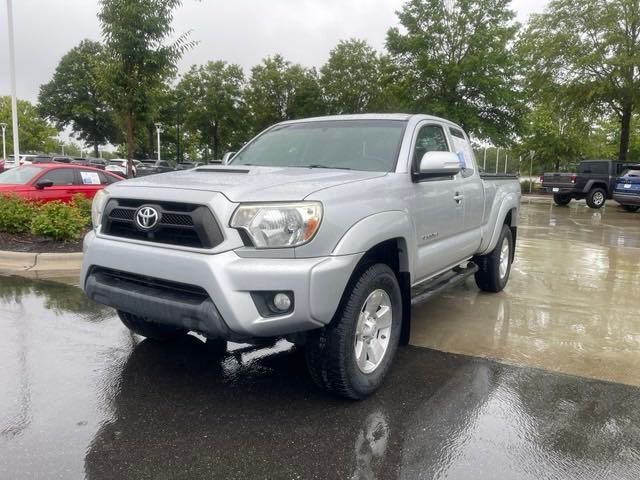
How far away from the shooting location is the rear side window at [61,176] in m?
10.9

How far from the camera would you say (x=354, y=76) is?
3328 cm

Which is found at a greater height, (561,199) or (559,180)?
(559,180)

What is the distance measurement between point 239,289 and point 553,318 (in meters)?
3.87

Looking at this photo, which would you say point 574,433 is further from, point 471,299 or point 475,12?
point 475,12

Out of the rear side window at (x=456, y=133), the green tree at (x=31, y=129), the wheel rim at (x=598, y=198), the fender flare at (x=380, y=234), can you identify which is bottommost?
the wheel rim at (x=598, y=198)

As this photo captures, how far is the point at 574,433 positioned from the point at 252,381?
2.07m

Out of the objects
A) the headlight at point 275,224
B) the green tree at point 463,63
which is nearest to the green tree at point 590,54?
the green tree at point 463,63

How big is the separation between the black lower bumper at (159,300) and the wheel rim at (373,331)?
91 centimetres

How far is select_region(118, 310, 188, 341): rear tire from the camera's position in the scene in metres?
4.32

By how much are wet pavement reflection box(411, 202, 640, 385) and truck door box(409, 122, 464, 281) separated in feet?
2.38

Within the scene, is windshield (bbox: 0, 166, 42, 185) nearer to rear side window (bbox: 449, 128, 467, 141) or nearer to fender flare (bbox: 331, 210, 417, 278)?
rear side window (bbox: 449, 128, 467, 141)

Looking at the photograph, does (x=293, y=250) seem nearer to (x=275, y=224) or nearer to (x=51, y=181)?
(x=275, y=224)

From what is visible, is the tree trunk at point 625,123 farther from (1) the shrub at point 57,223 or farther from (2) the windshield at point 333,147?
(2) the windshield at point 333,147

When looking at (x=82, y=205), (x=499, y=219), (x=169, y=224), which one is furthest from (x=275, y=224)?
(x=82, y=205)
